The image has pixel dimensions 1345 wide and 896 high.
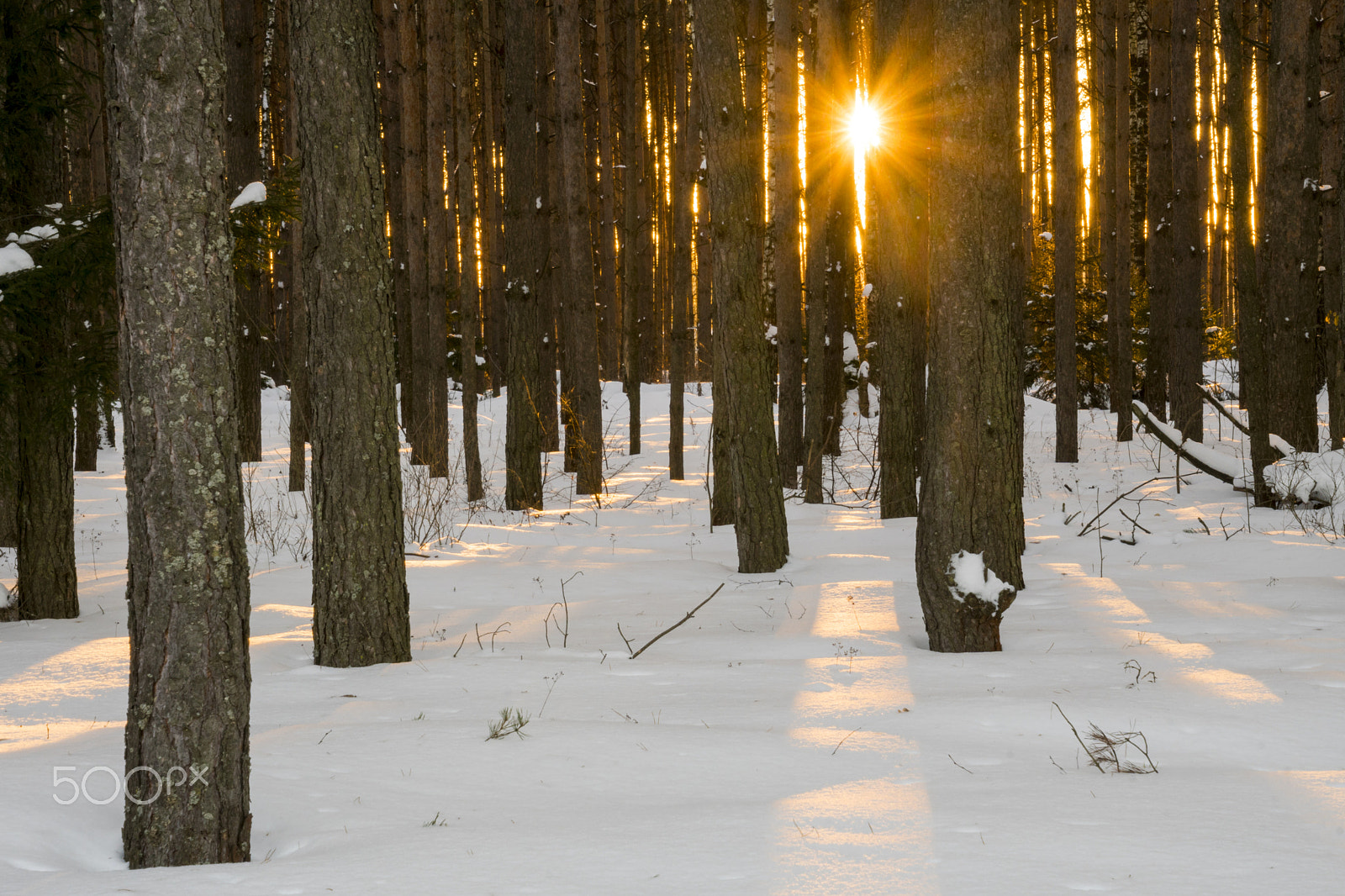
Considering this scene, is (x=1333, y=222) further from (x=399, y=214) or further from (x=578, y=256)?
(x=399, y=214)

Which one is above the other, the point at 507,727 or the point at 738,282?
the point at 738,282

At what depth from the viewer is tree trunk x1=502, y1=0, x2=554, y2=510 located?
35.6ft

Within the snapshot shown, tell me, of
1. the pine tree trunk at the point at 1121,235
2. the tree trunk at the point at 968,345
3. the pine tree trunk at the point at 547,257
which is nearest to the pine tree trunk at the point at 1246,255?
the pine tree trunk at the point at 1121,235

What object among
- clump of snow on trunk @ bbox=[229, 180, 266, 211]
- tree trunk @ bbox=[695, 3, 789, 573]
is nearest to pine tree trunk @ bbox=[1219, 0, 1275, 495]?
tree trunk @ bbox=[695, 3, 789, 573]

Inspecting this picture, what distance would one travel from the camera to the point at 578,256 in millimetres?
12008

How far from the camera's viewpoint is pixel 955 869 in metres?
2.30

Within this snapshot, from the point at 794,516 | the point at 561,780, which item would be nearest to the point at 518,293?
the point at 794,516

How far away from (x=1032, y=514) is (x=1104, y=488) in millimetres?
2431

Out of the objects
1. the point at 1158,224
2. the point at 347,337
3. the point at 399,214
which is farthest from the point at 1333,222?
the point at 399,214

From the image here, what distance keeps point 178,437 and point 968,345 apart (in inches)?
136

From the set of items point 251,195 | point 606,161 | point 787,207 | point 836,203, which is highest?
point 606,161

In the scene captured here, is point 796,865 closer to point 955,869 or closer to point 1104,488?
point 955,869

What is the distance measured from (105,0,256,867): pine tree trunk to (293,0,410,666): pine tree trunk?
6.95ft

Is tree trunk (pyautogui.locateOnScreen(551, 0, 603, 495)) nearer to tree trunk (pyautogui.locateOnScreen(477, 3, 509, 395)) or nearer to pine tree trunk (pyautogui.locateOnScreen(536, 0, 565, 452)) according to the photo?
pine tree trunk (pyautogui.locateOnScreen(536, 0, 565, 452))
